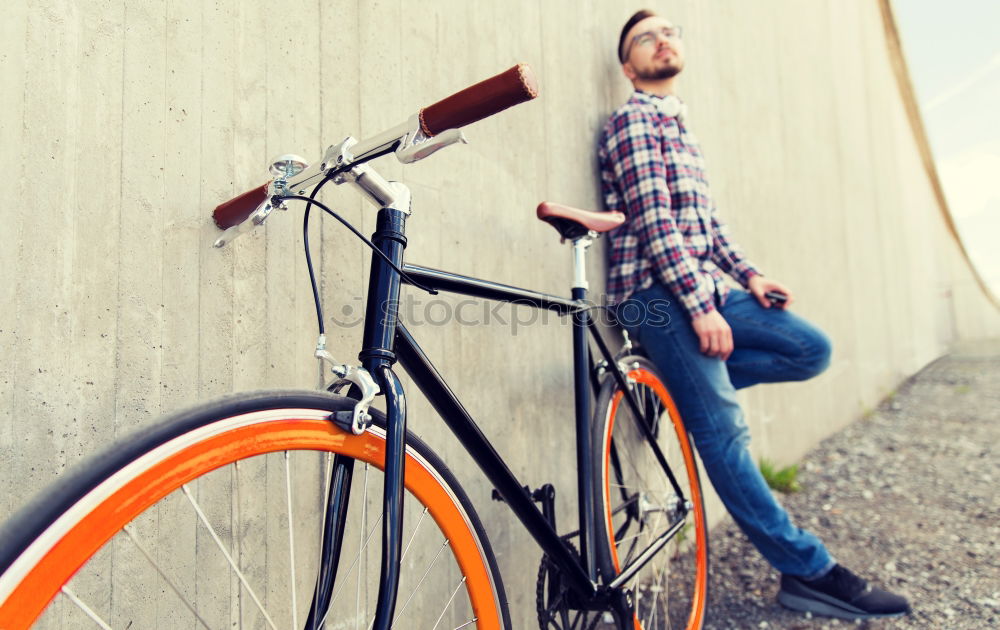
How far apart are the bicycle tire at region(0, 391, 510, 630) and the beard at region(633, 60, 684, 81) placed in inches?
60.9

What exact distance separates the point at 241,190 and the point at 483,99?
1.95ft

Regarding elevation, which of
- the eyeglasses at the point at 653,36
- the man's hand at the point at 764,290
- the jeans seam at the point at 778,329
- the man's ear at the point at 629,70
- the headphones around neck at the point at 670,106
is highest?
the eyeglasses at the point at 653,36

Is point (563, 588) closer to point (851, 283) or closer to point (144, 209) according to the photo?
point (144, 209)

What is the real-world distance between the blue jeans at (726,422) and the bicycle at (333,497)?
32 centimetres

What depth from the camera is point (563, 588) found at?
131 cm

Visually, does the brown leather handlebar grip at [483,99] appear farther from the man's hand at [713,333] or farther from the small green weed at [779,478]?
the small green weed at [779,478]

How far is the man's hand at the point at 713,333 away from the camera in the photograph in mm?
1771

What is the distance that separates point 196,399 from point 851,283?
16.6 feet

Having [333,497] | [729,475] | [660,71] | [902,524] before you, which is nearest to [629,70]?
[660,71]

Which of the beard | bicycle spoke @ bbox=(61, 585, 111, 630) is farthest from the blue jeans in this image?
bicycle spoke @ bbox=(61, 585, 111, 630)

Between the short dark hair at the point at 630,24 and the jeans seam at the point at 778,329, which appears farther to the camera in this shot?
A: the short dark hair at the point at 630,24

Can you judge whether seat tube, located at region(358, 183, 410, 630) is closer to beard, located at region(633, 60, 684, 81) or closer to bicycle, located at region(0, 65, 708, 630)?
bicycle, located at region(0, 65, 708, 630)

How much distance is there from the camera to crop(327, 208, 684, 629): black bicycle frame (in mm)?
808

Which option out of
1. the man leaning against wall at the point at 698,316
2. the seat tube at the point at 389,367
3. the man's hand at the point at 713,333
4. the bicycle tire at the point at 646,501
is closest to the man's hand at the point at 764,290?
the man leaning against wall at the point at 698,316
